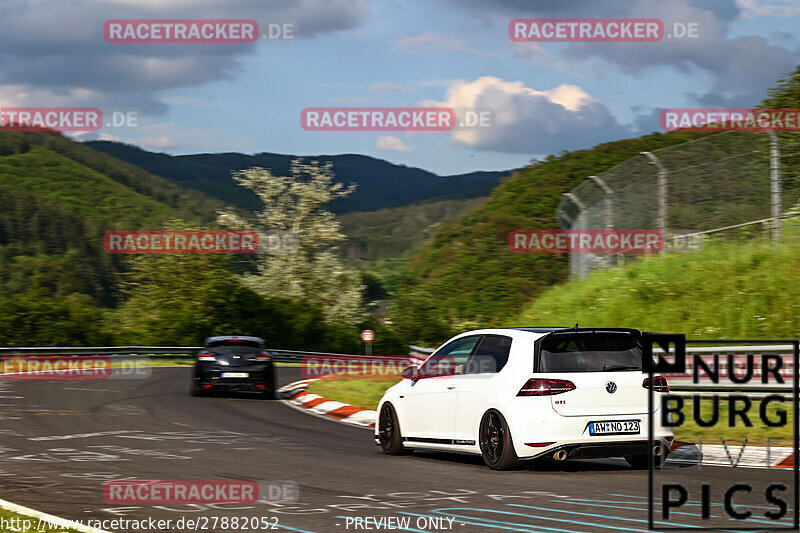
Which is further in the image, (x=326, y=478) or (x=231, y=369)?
(x=231, y=369)

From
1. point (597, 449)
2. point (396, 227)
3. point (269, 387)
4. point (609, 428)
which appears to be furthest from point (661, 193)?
point (396, 227)

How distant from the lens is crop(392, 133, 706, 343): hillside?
68.4 meters

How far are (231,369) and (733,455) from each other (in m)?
13.1

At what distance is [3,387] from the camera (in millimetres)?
25203

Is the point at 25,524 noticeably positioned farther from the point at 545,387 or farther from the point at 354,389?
the point at 354,389

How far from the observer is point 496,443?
10672mm

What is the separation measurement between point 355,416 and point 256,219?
5778 cm

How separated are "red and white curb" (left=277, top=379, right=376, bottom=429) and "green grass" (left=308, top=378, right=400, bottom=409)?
1.10 ft

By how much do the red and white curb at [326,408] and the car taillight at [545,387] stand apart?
6.56m

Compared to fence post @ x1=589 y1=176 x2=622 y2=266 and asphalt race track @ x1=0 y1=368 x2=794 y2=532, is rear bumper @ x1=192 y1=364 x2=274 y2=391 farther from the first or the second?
fence post @ x1=589 y1=176 x2=622 y2=266

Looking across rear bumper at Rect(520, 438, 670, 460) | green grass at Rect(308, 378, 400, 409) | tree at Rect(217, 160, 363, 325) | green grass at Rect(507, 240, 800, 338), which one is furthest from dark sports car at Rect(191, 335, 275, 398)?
tree at Rect(217, 160, 363, 325)

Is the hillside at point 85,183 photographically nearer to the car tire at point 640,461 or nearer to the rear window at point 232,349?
the rear window at point 232,349

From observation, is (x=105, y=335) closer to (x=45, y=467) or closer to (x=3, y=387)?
(x=3, y=387)

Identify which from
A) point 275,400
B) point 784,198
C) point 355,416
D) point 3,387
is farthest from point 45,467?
point 3,387
